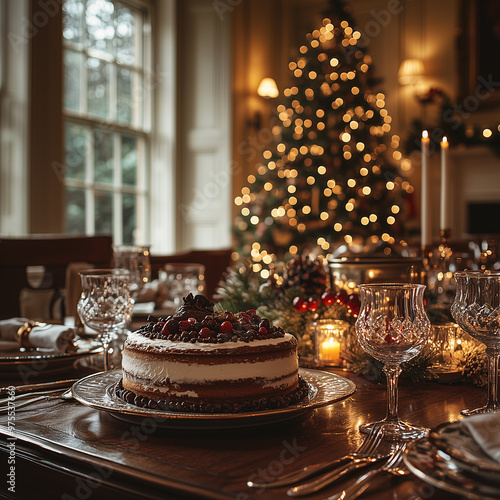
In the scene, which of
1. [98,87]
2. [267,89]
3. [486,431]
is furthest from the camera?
[267,89]

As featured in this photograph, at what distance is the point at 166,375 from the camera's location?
875 millimetres

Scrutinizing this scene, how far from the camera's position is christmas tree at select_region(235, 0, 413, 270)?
19.2 ft

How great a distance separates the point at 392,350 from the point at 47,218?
152 inches

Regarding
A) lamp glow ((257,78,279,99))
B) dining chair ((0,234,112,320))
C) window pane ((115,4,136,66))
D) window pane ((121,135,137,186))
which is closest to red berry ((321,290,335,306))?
dining chair ((0,234,112,320))

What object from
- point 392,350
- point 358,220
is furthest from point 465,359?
point 358,220

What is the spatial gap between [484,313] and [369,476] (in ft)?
1.17

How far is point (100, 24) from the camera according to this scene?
5.23 m

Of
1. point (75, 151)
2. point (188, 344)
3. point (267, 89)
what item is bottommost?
point (188, 344)

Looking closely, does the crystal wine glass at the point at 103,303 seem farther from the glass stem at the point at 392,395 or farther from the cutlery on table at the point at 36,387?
the glass stem at the point at 392,395

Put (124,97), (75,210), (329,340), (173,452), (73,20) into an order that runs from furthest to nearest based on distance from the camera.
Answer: (124,97)
(75,210)
(73,20)
(329,340)
(173,452)

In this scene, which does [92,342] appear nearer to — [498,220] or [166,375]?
[166,375]

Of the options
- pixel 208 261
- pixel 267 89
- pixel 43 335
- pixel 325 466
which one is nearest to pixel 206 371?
pixel 325 466

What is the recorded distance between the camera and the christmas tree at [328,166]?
585 cm

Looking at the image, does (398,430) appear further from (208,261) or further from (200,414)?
(208,261)
